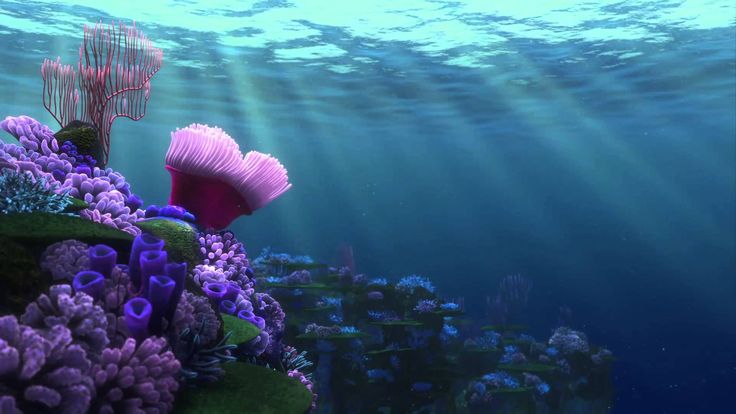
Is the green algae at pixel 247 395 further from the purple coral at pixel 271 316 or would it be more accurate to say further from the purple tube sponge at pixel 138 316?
the purple coral at pixel 271 316

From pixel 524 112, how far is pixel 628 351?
17638mm

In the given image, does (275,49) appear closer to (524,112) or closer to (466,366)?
(466,366)

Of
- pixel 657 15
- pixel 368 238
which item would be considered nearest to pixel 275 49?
pixel 657 15

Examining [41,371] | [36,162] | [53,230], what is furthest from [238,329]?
[36,162]

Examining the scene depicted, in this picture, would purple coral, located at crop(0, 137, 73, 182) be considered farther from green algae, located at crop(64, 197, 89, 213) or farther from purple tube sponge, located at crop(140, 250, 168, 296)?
purple tube sponge, located at crop(140, 250, 168, 296)

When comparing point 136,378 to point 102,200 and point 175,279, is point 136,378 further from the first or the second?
point 102,200

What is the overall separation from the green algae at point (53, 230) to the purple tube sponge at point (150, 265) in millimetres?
655

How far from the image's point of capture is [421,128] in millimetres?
38531

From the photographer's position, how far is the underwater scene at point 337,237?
255cm

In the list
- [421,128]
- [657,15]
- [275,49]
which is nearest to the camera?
[657,15]

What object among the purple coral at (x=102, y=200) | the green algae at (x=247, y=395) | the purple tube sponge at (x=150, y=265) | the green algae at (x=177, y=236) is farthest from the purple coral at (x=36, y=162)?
the green algae at (x=247, y=395)

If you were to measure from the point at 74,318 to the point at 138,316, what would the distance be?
0.81ft

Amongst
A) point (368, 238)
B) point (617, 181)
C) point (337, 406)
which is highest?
point (337, 406)

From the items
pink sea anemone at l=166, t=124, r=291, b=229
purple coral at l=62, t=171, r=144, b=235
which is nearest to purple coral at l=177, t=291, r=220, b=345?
purple coral at l=62, t=171, r=144, b=235
